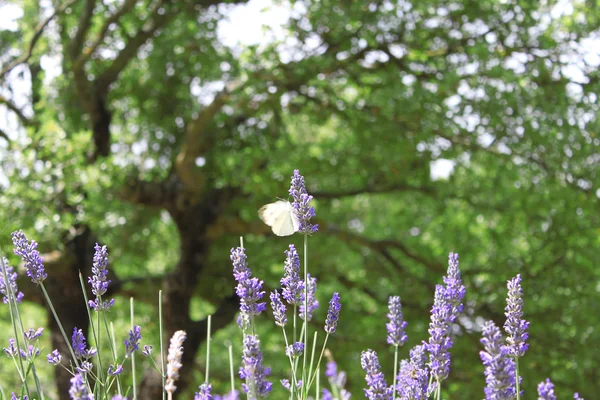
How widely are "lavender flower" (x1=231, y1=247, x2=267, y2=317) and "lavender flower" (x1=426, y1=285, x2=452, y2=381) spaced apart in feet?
1.68

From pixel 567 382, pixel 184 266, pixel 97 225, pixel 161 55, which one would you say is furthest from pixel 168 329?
pixel 567 382

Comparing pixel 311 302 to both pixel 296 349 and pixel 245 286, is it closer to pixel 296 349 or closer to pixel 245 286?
pixel 296 349

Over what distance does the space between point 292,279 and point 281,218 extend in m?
0.23

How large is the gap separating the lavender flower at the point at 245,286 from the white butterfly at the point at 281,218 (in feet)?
0.70

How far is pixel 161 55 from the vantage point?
9375 millimetres

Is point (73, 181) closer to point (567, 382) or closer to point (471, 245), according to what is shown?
point (471, 245)

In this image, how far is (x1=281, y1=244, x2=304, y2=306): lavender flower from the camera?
2.11m

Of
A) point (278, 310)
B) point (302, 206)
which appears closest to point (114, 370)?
point (278, 310)

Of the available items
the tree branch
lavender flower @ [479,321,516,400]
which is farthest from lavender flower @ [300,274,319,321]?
the tree branch

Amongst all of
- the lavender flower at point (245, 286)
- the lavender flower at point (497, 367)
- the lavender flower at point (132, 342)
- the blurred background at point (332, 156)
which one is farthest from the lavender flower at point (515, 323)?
the blurred background at point (332, 156)

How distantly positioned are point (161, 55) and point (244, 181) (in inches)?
85.2

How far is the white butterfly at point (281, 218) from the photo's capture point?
89.0 inches

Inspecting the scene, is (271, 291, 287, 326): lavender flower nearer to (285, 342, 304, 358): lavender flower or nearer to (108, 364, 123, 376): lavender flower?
(285, 342, 304, 358): lavender flower

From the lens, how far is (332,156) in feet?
29.9
